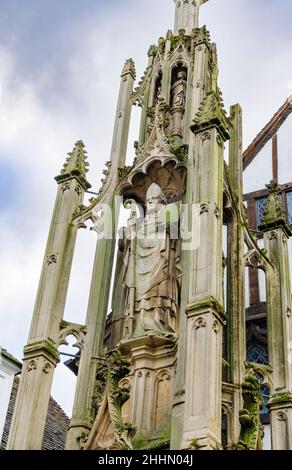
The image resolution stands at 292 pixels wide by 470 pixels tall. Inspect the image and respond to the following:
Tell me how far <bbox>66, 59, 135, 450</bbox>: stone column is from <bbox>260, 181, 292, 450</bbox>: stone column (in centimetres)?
215

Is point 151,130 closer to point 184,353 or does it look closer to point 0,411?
point 184,353

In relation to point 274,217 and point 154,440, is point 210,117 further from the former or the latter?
point 154,440

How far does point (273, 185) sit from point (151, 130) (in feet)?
6.56

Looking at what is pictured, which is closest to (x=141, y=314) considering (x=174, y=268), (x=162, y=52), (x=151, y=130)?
(x=174, y=268)

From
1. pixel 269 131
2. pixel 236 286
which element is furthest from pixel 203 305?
pixel 269 131

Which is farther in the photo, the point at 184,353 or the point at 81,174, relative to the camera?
the point at 81,174

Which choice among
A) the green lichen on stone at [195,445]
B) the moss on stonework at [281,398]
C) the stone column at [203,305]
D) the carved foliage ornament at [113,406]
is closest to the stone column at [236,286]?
the moss on stonework at [281,398]

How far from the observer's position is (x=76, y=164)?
12789 mm

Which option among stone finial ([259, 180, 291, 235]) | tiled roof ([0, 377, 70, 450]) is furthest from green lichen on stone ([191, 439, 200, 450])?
tiled roof ([0, 377, 70, 450])

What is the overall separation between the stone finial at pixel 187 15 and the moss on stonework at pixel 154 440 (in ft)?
23.3

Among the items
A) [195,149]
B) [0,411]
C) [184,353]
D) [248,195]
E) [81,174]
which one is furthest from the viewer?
[248,195]

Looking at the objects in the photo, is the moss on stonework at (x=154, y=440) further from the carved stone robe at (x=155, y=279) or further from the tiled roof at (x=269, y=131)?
the tiled roof at (x=269, y=131)

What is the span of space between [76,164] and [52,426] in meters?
5.26

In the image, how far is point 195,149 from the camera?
463 inches
